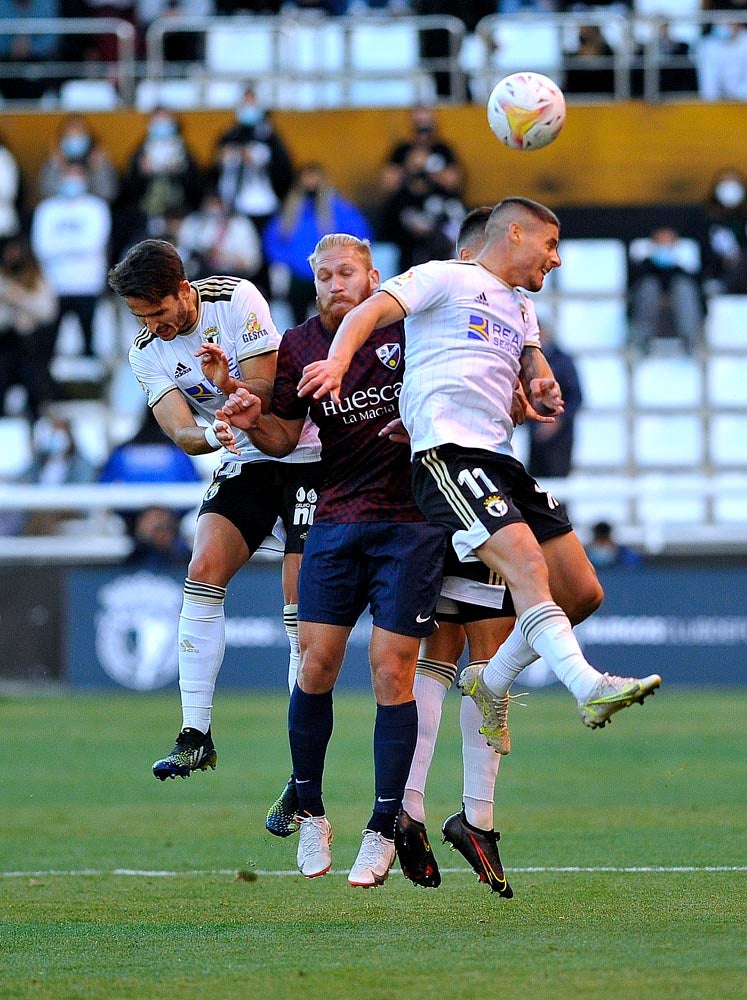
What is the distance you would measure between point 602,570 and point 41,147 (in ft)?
29.3

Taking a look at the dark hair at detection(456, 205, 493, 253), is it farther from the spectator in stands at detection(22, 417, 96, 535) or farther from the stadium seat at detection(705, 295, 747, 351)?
the stadium seat at detection(705, 295, 747, 351)

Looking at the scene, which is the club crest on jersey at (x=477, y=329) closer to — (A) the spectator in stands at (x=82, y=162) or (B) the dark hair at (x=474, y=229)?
(B) the dark hair at (x=474, y=229)

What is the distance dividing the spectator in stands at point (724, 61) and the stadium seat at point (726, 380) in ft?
10.2

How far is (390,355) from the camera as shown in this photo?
7223mm

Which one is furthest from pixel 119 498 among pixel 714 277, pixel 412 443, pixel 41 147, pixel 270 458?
pixel 412 443

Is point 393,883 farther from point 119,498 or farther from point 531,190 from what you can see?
point 531,190

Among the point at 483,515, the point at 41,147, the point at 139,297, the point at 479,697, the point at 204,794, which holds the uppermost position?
the point at 41,147

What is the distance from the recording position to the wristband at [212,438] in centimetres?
718

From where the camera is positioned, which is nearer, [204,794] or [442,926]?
[442,926]

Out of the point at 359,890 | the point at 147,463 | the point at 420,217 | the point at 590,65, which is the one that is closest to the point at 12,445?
the point at 147,463

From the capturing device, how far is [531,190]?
2044cm

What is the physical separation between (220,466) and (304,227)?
439 inches

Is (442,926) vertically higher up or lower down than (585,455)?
lower down

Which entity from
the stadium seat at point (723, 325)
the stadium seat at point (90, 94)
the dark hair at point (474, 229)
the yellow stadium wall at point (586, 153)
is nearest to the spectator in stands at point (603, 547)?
the stadium seat at point (723, 325)
